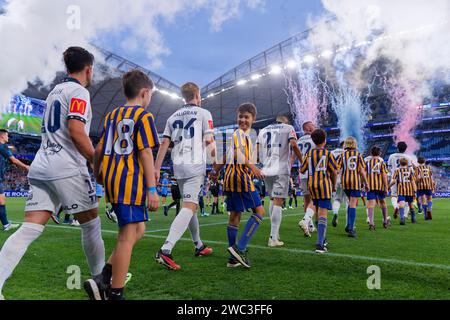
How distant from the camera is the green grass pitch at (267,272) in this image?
3021 millimetres

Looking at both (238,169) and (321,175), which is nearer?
(238,169)

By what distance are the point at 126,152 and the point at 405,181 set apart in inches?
358

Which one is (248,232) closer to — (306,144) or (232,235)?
(232,235)

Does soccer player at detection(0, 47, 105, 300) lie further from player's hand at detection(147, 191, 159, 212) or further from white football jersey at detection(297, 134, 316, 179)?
white football jersey at detection(297, 134, 316, 179)

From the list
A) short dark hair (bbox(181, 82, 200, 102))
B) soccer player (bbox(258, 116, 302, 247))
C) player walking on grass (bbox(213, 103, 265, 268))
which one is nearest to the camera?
player walking on grass (bbox(213, 103, 265, 268))

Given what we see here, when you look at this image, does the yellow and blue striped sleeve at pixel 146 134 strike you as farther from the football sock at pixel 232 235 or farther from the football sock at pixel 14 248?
the football sock at pixel 232 235

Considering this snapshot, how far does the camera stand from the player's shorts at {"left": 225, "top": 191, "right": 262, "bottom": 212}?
4.32 meters

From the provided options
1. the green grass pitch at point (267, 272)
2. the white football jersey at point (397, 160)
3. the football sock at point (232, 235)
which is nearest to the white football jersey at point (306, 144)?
the green grass pitch at point (267, 272)

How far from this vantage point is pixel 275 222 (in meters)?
5.67

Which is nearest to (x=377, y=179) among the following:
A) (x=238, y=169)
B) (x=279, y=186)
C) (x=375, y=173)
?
(x=375, y=173)

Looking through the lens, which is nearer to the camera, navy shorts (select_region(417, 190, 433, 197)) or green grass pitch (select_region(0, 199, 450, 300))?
green grass pitch (select_region(0, 199, 450, 300))

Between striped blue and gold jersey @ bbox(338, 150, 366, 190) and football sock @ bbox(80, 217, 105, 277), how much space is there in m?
5.41

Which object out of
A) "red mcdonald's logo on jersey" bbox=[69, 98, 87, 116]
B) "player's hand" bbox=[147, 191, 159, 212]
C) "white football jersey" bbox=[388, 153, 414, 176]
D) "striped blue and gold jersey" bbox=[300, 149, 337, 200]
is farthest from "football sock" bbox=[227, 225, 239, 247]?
"white football jersey" bbox=[388, 153, 414, 176]
